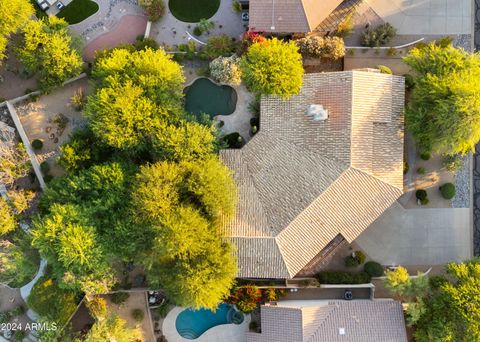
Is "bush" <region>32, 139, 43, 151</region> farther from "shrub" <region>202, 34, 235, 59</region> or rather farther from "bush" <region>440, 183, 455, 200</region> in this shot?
"bush" <region>440, 183, 455, 200</region>

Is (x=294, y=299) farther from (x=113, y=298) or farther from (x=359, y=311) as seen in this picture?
(x=113, y=298)

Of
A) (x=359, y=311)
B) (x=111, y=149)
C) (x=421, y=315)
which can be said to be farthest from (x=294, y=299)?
(x=111, y=149)

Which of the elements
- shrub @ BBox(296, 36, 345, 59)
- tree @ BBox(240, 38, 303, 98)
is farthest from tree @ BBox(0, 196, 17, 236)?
shrub @ BBox(296, 36, 345, 59)

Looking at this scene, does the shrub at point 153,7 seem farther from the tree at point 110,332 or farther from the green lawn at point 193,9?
the tree at point 110,332

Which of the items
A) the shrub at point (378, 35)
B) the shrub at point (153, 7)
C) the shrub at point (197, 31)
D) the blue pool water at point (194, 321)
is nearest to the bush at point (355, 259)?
the blue pool water at point (194, 321)

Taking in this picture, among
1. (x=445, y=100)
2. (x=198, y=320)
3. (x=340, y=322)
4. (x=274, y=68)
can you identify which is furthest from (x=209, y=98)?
(x=340, y=322)

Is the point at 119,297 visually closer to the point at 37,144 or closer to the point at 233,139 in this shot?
the point at 37,144

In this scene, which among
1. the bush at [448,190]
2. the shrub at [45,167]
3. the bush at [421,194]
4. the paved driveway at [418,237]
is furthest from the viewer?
the shrub at [45,167]
